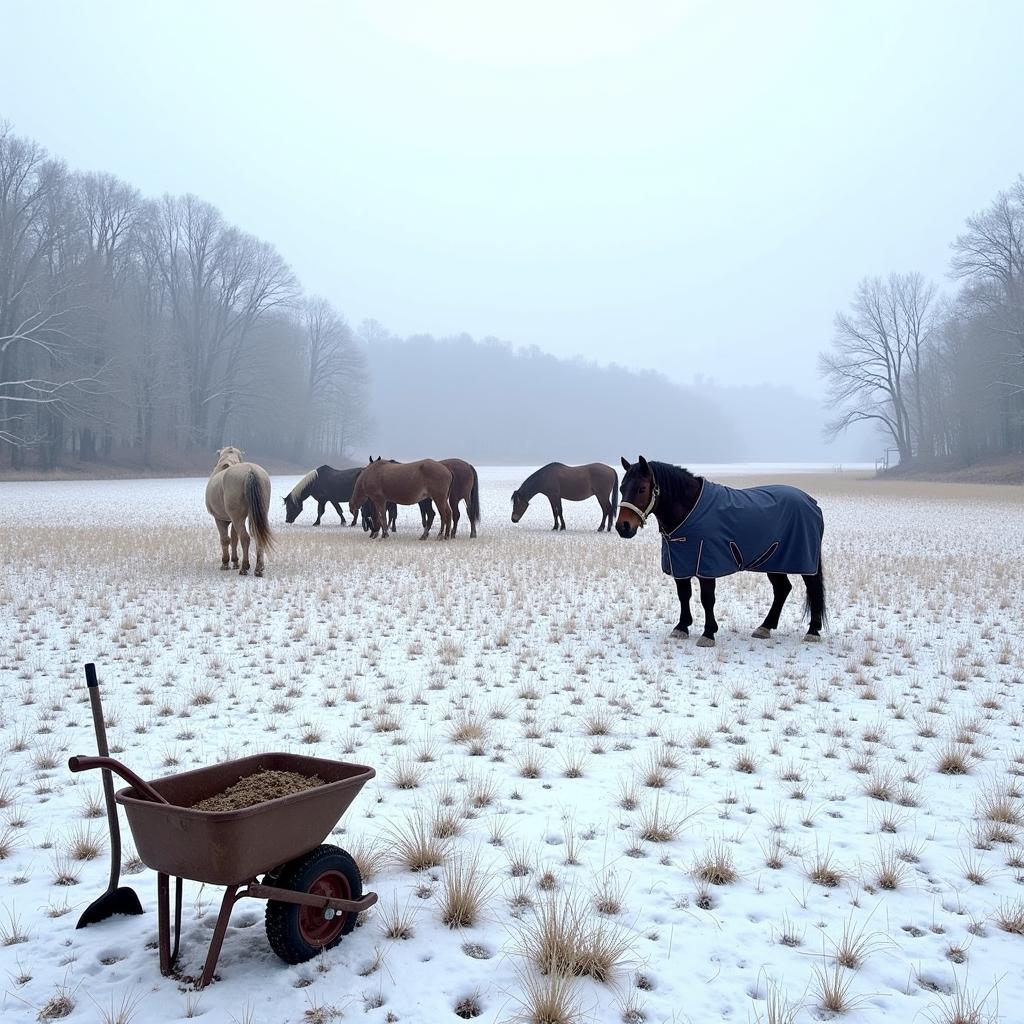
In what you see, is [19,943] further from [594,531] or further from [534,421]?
[534,421]

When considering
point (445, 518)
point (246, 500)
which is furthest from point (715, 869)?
point (445, 518)

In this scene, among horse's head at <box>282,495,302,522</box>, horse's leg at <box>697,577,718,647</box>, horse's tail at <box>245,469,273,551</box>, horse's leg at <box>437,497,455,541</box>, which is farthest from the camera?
horse's head at <box>282,495,302,522</box>

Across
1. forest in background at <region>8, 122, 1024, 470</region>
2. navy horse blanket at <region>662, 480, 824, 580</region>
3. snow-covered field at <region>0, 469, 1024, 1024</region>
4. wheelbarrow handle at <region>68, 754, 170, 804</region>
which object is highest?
forest in background at <region>8, 122, 1024, 470</region>

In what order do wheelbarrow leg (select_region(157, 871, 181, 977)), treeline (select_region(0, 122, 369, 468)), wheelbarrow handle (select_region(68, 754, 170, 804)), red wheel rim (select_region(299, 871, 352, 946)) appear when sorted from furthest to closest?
1. treeline (select_region(0, 122, 369, 468))
2. red wheel rim (select_region(299, 871, 352, 946))
3. wheelbarrow leg (select_region(157, 871, 181, 977))
4. wheelbarrow handle (select_region(68, 754, 170, 804))

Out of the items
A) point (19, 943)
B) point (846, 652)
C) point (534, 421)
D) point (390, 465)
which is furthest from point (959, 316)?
point (534, 421)

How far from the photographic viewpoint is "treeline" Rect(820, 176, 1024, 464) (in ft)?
149

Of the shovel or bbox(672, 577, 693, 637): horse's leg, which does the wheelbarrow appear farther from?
bbox(672, 577, 693, 637): horse's leg

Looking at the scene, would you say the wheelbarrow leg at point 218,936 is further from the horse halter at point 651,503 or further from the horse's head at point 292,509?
the horse's head at point 292,509

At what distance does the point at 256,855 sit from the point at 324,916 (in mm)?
457

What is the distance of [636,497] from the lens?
7.93 meters

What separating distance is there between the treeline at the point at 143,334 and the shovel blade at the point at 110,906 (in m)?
36.4

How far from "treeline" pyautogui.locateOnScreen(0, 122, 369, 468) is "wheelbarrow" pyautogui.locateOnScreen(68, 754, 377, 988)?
3671 centimetres

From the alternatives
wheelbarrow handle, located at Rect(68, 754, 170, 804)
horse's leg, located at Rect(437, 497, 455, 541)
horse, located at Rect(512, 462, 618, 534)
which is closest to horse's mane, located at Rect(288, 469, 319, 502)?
horse's leg, located at Rect(437, 497, 455, 541)

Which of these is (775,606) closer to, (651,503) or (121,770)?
(651,503)
